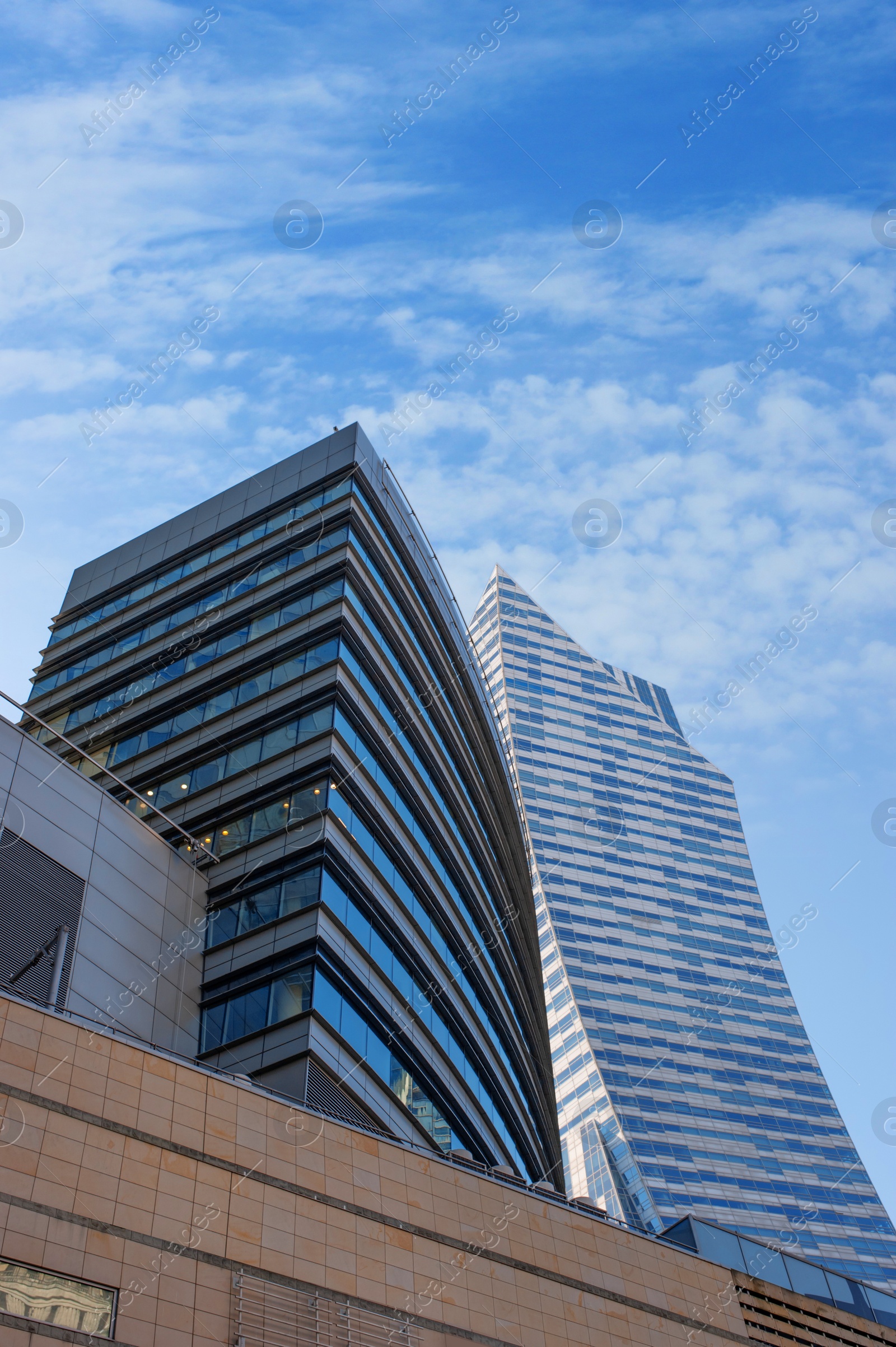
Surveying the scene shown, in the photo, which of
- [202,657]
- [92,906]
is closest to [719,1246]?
[92,906]

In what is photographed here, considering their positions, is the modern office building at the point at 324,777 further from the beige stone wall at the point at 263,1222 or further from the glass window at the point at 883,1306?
the glass window at the point at 883,1306

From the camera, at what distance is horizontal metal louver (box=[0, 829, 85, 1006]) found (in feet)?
104

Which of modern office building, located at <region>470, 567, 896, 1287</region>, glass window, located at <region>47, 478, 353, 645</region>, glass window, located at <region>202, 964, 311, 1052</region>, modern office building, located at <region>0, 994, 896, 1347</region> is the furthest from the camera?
modern office building, located at <region>470, 567, 896, 1287</region>

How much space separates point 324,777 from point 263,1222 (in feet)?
61.6

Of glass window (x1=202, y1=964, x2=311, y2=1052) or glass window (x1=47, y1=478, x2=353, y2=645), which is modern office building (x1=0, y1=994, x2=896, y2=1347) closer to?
glass window (x1=202, y1=964, x2=311, y2=1052)

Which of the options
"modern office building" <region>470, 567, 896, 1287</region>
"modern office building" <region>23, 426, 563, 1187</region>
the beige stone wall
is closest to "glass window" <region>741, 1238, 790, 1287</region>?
the beige stone wall

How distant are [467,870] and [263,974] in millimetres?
16117

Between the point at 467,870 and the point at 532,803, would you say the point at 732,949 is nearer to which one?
the point at 532,803

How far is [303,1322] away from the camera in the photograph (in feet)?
74.0

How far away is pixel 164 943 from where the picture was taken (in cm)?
3788

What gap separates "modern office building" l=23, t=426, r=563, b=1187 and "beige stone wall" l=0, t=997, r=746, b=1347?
6.04 metres

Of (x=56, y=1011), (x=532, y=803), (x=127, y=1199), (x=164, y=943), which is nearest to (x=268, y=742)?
(x=164, y=943)

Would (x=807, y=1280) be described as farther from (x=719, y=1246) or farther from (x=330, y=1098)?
(x=330, y=1098)

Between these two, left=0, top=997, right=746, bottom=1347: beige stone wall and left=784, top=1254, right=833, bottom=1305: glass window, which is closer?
left=0, top=997, right=746, bottom=1347: beige stone wall
